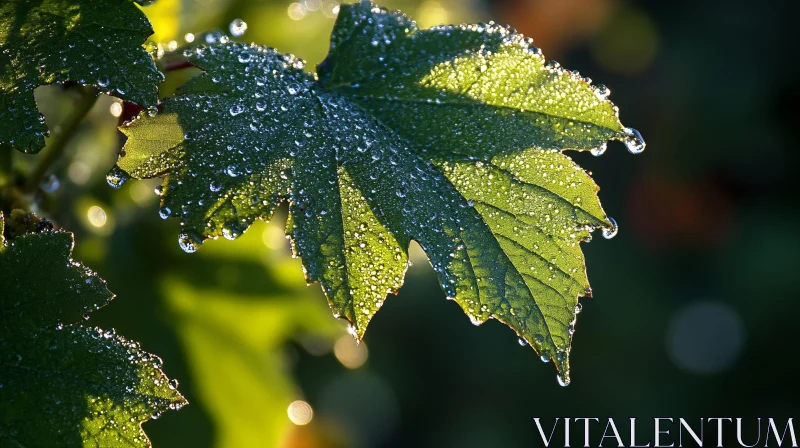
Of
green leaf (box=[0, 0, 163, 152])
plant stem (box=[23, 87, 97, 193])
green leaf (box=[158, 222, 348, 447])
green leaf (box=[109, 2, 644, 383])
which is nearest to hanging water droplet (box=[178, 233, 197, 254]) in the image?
green leaf (box=[109, 2, 644, 383])

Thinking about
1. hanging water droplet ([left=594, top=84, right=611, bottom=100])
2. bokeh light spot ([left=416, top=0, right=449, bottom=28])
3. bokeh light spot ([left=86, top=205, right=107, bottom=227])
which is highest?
hanging water droplet ([left=594, top=84, right=611, bottom=100])

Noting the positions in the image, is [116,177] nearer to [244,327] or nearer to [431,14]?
[244,327]

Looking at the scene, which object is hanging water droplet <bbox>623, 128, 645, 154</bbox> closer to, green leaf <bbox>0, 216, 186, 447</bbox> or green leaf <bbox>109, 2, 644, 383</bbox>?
green leaf <bbox>109, 2, 644, 383</bbox>

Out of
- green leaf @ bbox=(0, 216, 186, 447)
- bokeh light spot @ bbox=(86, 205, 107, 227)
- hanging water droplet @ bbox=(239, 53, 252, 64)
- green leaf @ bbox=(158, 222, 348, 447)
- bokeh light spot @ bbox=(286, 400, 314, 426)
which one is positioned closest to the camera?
green leaf @ bbox=(0, 216, 186, 447)

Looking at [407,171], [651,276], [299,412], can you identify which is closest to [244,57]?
[407,171]

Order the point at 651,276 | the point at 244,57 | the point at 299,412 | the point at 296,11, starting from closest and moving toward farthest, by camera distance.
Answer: the point at 244,57 → the point at 296,11 → the point at 299,412 → the point at 651,276

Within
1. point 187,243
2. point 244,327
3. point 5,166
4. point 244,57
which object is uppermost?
point 244,57

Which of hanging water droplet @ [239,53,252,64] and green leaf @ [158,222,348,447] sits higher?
hanging water droplet @ [239,53,252,64]
